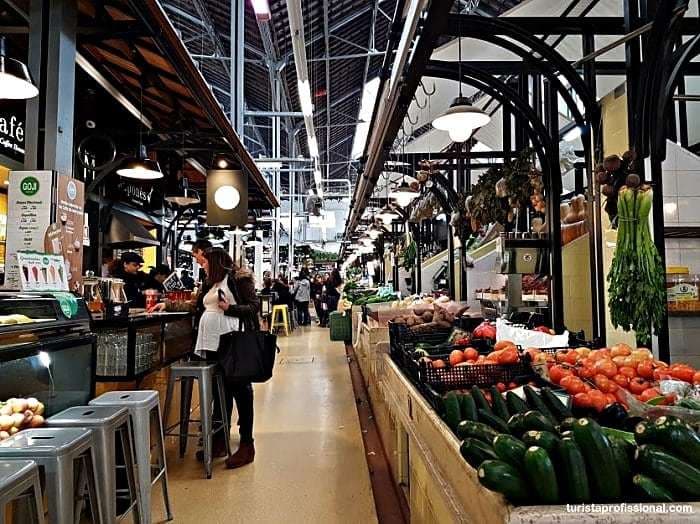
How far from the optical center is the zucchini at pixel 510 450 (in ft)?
4.44

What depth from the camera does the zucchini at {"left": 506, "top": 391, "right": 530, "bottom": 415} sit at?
1.93 m

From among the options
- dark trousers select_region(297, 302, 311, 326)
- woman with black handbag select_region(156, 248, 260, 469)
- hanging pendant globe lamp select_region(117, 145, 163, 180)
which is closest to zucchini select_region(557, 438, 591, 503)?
woman with black handbag select_region(156, 248, 260, 469)

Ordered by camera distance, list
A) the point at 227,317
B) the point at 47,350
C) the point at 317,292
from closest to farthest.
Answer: the point at 47,350 → the point at 227,317 → the point at 317,292

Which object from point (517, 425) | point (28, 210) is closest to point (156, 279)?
point (28, 210)

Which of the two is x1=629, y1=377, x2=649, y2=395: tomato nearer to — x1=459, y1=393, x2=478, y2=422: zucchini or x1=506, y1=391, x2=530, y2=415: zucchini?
x1=506, y1=391, x2=530, y2=415: zucchini

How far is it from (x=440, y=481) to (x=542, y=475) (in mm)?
648

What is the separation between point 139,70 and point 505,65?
332 cm

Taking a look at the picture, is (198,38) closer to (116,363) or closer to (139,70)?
(139,70)

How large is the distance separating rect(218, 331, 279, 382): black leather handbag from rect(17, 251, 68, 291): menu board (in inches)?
53.5

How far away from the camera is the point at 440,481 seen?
6.04 ft

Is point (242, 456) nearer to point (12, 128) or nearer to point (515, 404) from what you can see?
point (515, 404)

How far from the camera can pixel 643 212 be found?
3500 mm

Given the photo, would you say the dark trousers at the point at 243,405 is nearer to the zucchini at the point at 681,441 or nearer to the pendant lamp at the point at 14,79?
the pendant lamp at the point at 14,79

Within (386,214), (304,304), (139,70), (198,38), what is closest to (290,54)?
(198,38)
